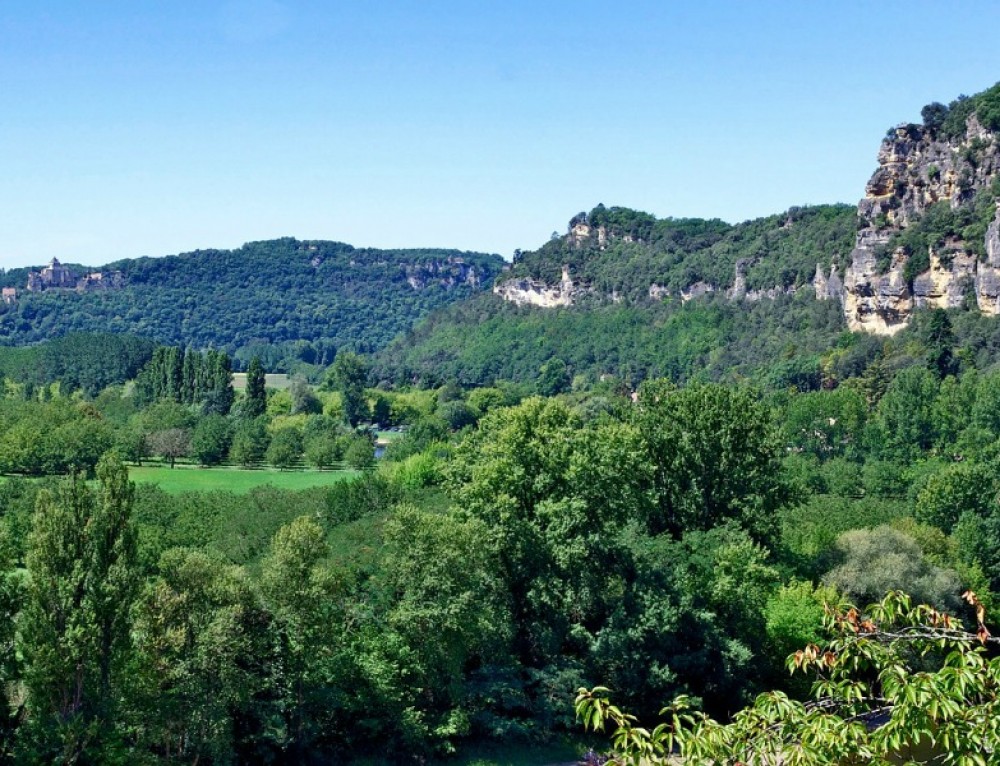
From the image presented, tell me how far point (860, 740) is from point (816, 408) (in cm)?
7914

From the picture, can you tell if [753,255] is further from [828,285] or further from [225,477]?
[225,477]

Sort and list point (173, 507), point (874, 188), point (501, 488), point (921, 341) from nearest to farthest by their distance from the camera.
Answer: point (501, 488)
point (173, 507)
point (921, 341)
point (874, 188)

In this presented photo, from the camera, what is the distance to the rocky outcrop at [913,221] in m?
114

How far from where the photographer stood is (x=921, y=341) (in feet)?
346

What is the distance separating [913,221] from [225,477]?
81.0 meters

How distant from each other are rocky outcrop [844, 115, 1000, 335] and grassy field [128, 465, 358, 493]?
61718 millimetres

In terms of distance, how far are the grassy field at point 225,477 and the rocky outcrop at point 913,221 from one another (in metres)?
61.7

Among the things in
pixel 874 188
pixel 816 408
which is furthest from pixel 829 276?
pixel 816 408

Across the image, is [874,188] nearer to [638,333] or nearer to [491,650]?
[638,333]

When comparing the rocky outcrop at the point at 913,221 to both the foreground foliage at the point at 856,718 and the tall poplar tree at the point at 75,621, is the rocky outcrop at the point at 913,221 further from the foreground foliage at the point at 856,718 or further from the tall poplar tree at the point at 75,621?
the foreground foliage at the point at 856,718

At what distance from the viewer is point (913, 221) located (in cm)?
12444

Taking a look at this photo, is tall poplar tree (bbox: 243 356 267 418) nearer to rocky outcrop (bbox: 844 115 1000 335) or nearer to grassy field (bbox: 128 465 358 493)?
grassy field (bbox: 128 465 358 493)

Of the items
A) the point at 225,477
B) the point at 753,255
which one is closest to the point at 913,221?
the point at 753,255

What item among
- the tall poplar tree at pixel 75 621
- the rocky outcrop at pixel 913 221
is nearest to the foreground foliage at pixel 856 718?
the tall poplar tree at pixel 75 621
